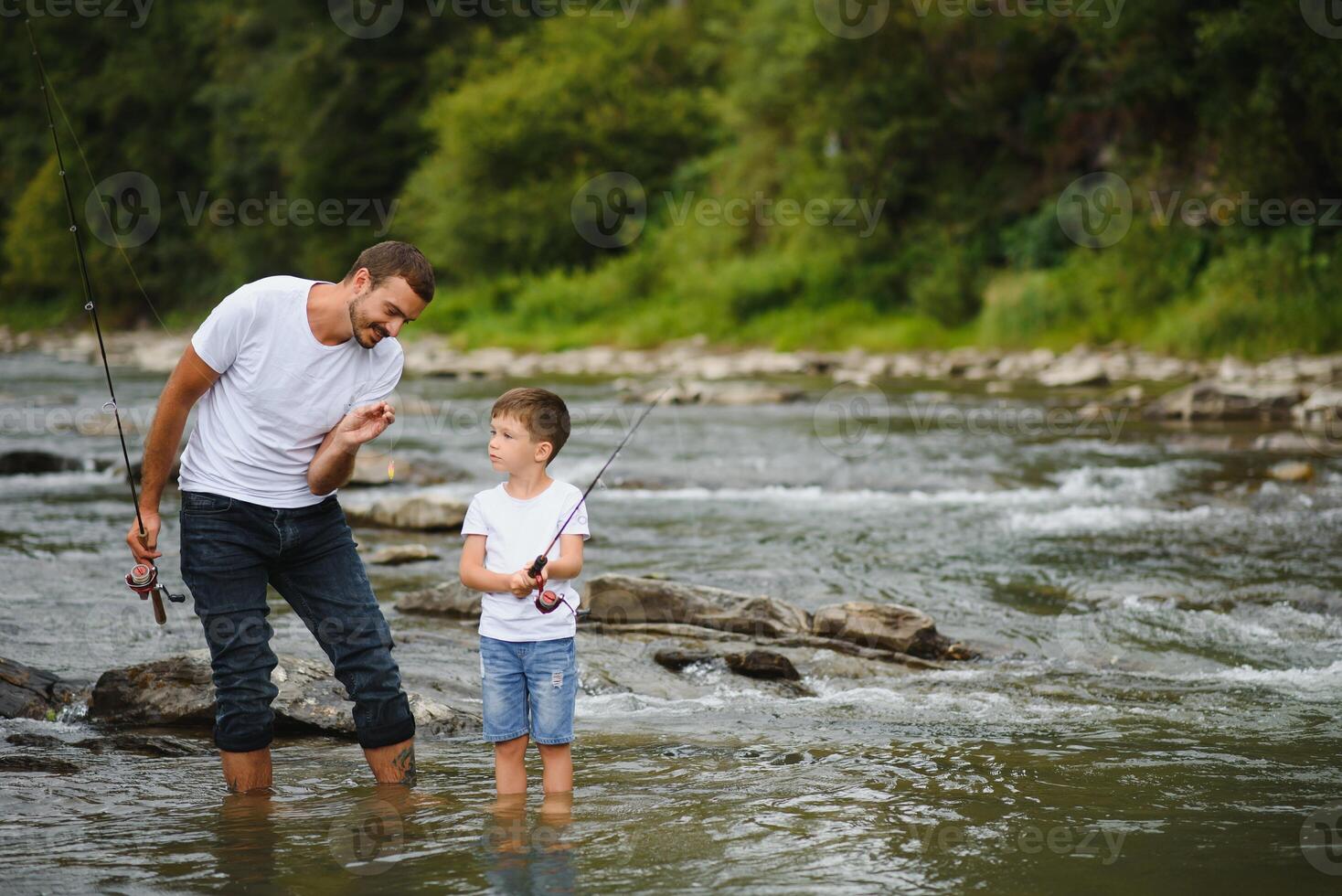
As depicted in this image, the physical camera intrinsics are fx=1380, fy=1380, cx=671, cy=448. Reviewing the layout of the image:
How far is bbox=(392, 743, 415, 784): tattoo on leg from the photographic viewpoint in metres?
4.51

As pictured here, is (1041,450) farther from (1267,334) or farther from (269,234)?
(269,234)

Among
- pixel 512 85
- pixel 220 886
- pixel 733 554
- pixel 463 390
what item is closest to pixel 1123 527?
pixel 733 554

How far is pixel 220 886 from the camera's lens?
3.57 metres

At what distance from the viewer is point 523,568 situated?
4172 millimetres

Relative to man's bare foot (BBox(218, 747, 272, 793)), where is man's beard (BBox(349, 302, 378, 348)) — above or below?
above

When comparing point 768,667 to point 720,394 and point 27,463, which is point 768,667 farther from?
point 720,394

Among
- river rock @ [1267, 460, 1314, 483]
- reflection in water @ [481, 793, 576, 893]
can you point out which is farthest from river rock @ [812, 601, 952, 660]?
river rock @ [1267, 460, 1314, 483]

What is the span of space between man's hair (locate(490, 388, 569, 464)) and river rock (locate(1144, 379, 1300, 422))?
44.6ft

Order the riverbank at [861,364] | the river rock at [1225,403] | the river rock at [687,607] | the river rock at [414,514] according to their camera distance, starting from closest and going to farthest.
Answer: the river rock at [687,607] < the river rock at [414,514] < the river rock at [1225,403] < the riverbank at [861,364]

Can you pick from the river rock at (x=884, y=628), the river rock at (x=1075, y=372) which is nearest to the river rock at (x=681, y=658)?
the river rock at (x=884, y=628)

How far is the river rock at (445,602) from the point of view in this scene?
7.57 m

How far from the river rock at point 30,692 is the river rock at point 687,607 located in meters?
2.70

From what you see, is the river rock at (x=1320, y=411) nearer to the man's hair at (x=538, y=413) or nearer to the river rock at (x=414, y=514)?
the river rock at (x=414, y=514)

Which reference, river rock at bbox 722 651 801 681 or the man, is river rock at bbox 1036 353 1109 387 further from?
the man
